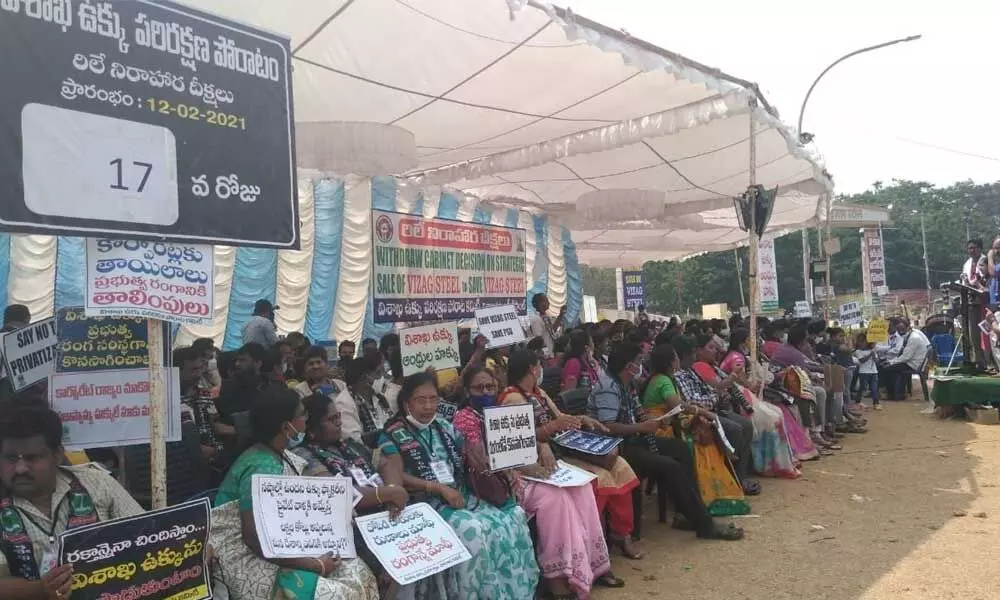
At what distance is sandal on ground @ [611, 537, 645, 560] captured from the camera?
4906mm

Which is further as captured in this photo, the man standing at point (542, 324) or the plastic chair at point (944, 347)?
the plastic chair at point (944, 347)

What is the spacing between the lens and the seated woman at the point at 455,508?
3721mm

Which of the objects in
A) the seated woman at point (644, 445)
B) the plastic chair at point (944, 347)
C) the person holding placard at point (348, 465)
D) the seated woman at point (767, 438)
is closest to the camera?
the person holding placard at point (348, 465)

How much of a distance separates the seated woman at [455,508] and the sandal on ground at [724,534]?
1839mm

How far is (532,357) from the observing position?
496 cm

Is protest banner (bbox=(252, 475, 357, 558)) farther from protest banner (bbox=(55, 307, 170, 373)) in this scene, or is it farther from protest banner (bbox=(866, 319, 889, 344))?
protest banner (bbox=(866, 319, 889, 344))

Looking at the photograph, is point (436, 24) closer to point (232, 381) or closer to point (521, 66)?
point (521, 66)

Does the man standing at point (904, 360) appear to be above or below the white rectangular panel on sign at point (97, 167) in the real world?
below

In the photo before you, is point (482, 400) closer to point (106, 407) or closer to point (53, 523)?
point (106, 407)

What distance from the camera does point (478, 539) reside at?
373cm

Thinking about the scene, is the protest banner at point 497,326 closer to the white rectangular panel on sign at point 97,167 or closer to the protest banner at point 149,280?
the protest banner at point 149,280

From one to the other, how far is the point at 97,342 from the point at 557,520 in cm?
266

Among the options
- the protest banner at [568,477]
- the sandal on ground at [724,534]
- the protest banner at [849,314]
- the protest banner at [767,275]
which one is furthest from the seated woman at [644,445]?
the protest banner at [767,275]

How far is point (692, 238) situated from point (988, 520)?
13179mm
